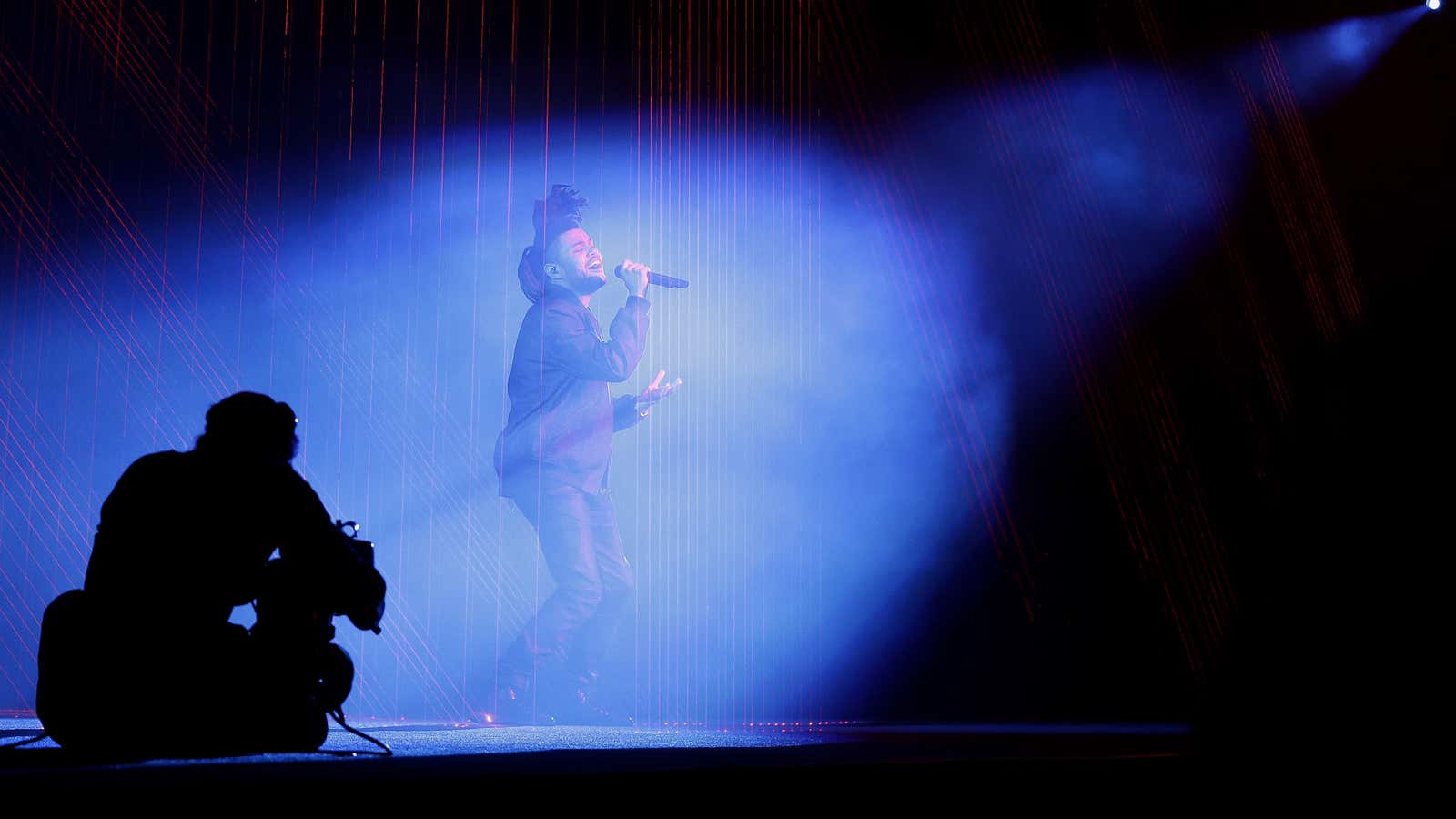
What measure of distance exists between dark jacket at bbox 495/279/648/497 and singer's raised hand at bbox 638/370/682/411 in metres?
0.36

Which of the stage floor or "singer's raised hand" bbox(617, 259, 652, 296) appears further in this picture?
"singer's raised hand" bbox(617, 259, 652, 296)

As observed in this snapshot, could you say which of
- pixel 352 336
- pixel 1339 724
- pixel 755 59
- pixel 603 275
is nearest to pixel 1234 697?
pixel 1339 724

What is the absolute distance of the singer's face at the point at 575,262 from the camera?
22.1ft

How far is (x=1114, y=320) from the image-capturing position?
7.88 m

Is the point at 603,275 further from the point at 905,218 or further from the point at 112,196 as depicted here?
the point at 112,196

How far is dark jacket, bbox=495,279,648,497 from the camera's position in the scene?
642 centimetres

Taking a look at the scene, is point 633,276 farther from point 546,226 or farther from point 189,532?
point 189,532

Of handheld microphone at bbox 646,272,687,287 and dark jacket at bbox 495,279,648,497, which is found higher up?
handheld microphone at bbox 646,272,687,287

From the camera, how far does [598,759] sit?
2.94 m

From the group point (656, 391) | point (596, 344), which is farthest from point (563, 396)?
point (656, 391)

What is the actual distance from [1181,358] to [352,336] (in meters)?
5.39

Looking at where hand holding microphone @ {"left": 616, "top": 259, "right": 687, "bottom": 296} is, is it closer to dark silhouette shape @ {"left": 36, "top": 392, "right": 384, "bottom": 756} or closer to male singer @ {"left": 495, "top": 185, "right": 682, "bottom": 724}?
male singer @ {"left": 495, "top": 185, "right": 682, "bottom": 724}

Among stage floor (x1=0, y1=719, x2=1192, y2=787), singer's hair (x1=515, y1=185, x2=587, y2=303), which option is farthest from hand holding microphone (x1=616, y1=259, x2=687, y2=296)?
stage floor (x1=0, y1=719, x2=1192, y2=787)

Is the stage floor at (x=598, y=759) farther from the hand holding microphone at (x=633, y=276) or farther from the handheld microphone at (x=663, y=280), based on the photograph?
the handheld microphone at (x=663, y=280)
